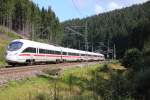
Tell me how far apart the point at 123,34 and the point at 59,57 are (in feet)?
394

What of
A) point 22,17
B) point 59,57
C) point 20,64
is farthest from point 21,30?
point 20,64

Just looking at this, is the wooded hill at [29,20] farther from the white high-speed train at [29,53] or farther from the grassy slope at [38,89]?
the grassy slope at [38,89]

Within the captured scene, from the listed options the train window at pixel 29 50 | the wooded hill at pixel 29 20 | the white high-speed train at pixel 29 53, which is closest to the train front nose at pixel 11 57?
the white high-speed train at pixel 29 53

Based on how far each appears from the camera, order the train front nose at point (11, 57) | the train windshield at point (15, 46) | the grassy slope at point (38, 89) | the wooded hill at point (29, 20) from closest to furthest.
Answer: the grassy slope at point (38, 89) < the train front nose at point (11, 57) < the train windshield at point (15, 46) < the wooded hill at point (29, 20)

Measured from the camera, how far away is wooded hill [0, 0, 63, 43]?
12101 centimetres

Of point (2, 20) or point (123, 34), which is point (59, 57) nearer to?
point (2, 20)

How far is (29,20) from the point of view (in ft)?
453

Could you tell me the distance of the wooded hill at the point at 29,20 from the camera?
121006mm

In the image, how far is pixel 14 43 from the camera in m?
40.7

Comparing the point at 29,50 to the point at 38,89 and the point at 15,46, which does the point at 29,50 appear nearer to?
the point at 15,46

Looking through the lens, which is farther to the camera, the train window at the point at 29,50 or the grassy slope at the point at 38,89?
the train window at the point at 29,50

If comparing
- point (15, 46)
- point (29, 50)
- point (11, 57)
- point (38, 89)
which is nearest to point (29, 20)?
point (29, 50)

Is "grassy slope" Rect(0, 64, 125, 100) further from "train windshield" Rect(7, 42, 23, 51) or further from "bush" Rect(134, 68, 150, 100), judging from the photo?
"train windshield" Rect(7, 42, 23, 51)

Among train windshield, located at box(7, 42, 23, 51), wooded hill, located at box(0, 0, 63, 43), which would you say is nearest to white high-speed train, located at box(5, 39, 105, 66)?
train windshield, located at box(7, 42, 23, 51)
